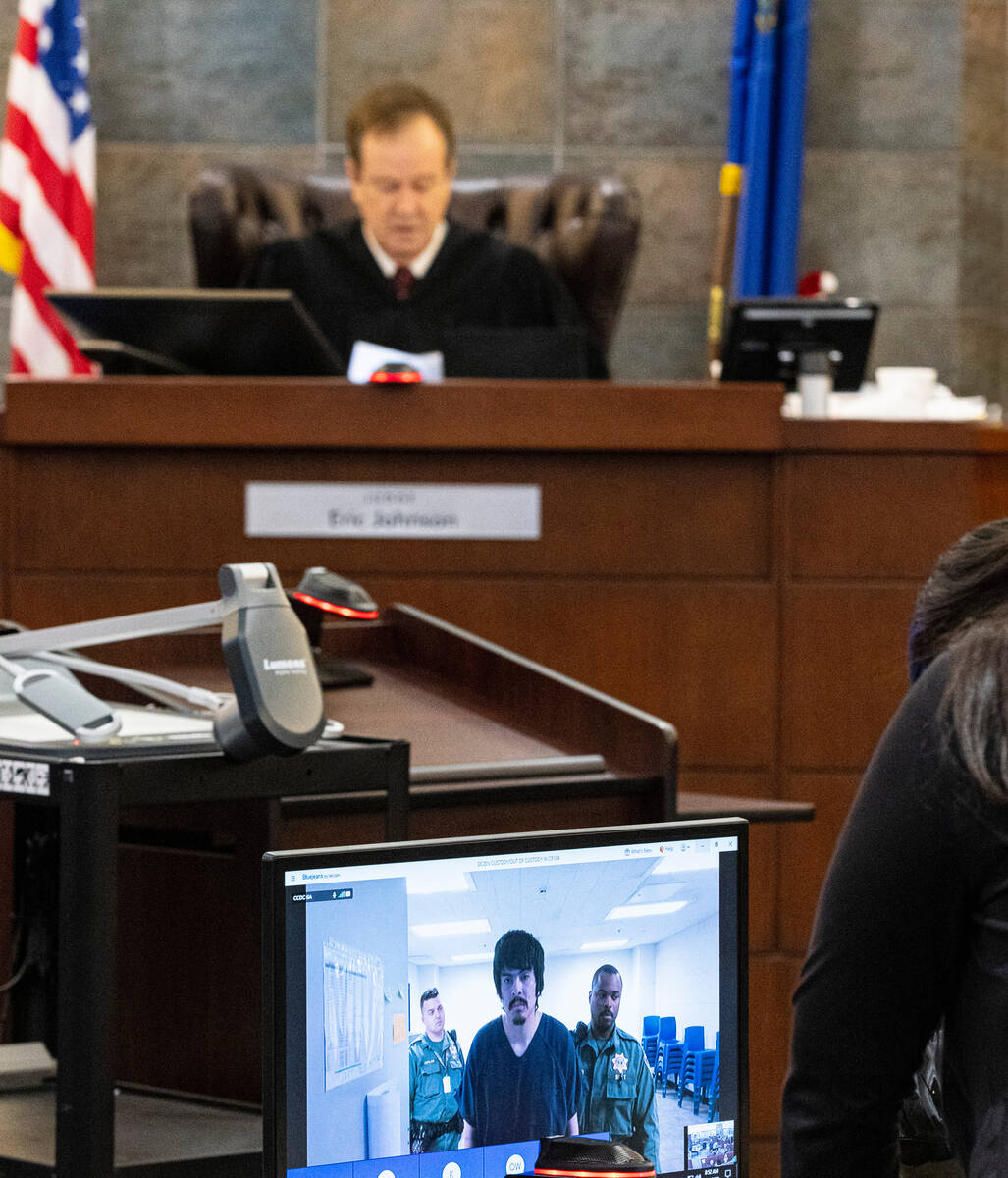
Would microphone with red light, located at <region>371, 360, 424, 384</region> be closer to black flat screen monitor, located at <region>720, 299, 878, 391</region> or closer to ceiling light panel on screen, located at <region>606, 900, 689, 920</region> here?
black flat screen monitor, located at <region>720, 299, 878, 391</region>

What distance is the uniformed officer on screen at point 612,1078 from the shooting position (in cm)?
89

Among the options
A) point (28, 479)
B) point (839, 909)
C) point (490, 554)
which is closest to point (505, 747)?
point (839, 909)

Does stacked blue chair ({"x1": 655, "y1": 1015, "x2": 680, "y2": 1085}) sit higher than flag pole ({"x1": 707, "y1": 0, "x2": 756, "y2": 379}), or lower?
lower

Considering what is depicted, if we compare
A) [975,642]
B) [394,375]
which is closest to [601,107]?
[394,375]

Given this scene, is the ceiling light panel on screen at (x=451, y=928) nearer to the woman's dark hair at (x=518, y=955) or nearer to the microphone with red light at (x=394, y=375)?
the woman's dark hair at (x=518, y=955)

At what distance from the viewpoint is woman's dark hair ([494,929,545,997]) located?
34.5 inches

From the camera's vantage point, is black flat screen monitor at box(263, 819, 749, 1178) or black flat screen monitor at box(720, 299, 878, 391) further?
black flat screen monitor at box(720, 299, 878, 391)

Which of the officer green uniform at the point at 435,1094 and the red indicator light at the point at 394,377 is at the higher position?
the red indicator light at the point at 394,377

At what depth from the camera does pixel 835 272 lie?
5691 millimetres

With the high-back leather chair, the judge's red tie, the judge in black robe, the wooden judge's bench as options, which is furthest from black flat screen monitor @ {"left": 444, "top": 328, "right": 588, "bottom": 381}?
the high-back leather chair

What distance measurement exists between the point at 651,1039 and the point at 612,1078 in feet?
0.10

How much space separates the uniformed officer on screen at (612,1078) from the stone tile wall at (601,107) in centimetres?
500

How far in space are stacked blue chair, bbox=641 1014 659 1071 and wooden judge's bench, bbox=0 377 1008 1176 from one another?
81.1 inches

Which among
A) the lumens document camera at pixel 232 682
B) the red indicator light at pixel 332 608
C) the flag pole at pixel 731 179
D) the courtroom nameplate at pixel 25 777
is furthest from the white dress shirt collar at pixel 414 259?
the courtroom nameplate at pixel 25 777
